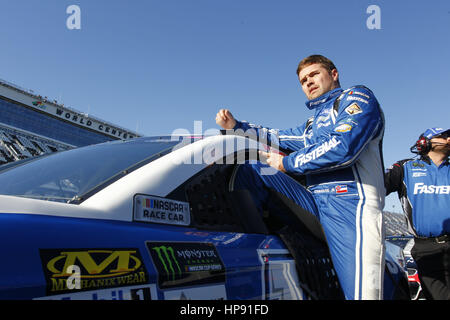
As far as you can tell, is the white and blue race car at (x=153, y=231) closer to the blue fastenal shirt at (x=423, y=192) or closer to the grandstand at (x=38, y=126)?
the blue fastenal shirt at (x=423, y=192)

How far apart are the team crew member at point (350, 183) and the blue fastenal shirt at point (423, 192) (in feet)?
3.55

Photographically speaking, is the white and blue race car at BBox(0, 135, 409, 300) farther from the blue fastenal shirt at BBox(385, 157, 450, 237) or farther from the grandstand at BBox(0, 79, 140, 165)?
the grandstand at BBox(0, 79, 140, 165)

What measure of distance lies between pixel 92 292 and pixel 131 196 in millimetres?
347

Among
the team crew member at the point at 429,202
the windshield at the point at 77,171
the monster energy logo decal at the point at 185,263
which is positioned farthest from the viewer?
the team crew member at the point at 429,202

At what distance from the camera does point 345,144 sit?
5.35 feet

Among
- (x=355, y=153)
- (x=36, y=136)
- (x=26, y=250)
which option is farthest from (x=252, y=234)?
(x=36, y=136)

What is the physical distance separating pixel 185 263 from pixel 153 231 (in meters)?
0.14

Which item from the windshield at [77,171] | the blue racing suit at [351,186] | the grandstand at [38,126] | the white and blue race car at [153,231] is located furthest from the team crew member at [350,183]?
the grandstand at [38,126]

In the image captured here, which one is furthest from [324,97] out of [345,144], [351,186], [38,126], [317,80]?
[38,126]

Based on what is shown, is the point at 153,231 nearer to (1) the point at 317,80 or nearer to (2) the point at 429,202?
(1) the point at 317,80

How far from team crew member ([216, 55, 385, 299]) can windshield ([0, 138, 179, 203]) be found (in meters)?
0.68

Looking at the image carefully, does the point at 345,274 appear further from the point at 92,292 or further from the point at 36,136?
the point at 36,136

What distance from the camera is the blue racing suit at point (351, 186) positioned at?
5.09 feet

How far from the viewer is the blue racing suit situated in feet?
5.09
